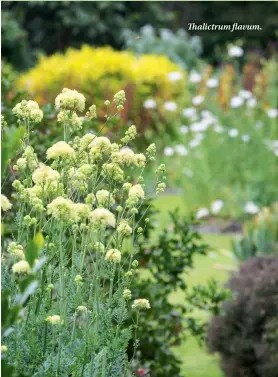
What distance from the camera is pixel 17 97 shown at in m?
4.67

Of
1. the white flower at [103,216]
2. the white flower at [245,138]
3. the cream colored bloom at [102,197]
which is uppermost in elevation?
the white flower at [245,138]

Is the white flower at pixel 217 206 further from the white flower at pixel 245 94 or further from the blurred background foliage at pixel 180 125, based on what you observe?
the white flower at pixel 245 94

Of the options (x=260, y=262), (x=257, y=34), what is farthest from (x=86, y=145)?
(x=257, y=34)

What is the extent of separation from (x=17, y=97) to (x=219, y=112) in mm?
7671

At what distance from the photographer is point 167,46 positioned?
66.7 feet

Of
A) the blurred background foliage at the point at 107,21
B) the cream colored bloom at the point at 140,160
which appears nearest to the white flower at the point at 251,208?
the cream colored bloom at the point at 140,160

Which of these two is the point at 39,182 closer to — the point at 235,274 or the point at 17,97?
the point at 17,97

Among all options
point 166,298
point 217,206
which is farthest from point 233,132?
point 166,298

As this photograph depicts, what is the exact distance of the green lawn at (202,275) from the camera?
591cm

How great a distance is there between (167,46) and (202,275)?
12659 millimetres

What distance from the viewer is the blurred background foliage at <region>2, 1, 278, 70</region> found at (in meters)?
20.5

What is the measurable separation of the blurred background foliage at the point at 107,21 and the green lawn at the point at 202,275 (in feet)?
29.8

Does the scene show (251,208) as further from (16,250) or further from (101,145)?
(16,250)

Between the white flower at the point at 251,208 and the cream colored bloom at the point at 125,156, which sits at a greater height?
the white flower at the point at 251,208
